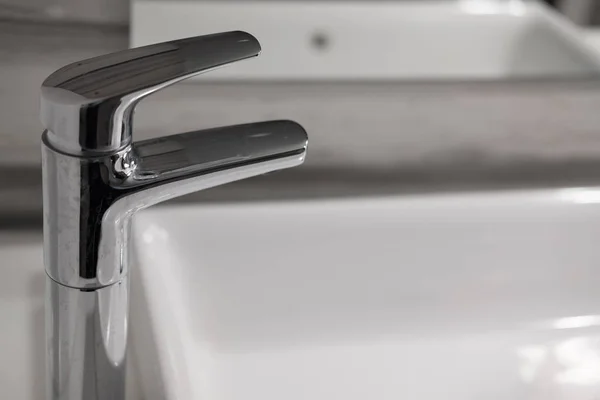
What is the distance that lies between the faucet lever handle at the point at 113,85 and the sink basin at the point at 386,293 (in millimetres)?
206

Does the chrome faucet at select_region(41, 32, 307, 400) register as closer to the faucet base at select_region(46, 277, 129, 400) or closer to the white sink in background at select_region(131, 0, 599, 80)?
the faucet base at select_region(46, 277, 129, 400)

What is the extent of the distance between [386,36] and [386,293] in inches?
8.7

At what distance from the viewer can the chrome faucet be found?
379 mm

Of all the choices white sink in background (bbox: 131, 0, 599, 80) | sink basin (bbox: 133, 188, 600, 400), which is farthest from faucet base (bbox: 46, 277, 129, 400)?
white sink in background (bbox: 131, 0, 599, 80)

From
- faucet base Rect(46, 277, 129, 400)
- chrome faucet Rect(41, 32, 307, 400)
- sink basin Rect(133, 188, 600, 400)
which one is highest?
chrome faucet Rect(41, 32, 307, 400)

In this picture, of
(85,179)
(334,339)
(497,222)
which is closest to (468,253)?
(497,222)

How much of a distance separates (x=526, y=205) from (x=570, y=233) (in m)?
0.05

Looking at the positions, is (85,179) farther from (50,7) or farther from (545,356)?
(545,356)

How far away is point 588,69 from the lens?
0.73 m

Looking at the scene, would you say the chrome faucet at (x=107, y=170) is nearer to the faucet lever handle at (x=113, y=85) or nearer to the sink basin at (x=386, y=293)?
the faucet lever handle at (x=113, y=85)

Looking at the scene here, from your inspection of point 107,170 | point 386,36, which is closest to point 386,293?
point 386,36

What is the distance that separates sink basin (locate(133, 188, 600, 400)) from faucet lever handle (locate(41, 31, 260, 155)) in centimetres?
21

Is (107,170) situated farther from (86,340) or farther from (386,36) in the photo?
(386,36)

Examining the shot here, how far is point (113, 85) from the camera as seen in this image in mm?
378
